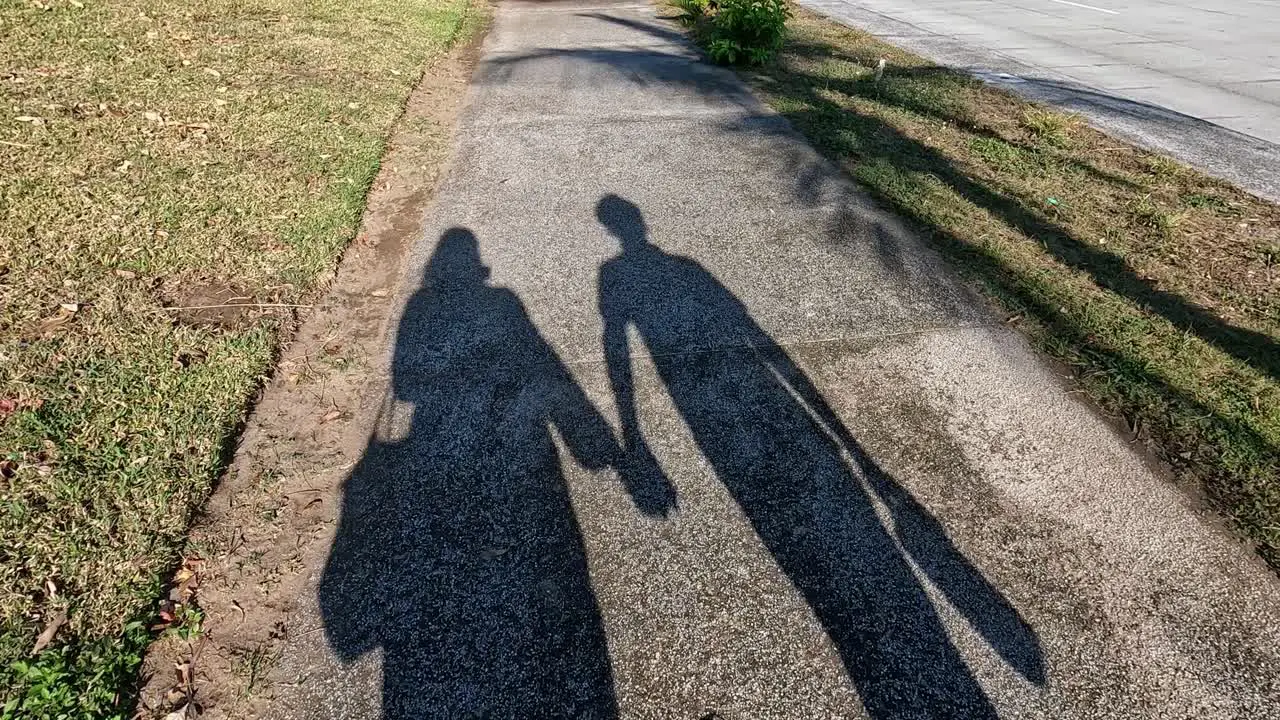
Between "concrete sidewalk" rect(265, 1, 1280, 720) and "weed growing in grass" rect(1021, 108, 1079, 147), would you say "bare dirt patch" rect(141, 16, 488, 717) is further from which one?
"weed growing in grass" rect(1021, 108, 1079, 147)

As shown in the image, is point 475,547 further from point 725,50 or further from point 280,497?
point 725,50

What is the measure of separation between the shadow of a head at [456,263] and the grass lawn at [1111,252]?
→ 3129 mm

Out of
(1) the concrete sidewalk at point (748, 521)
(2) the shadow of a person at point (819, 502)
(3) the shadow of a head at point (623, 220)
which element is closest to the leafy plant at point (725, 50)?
(3) the shadow of a head at point (623, 220)

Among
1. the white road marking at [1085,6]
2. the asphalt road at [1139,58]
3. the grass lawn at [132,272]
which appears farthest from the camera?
the white road marking at [1085,6]

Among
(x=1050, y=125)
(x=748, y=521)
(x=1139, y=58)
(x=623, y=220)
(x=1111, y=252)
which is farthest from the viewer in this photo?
(x=1139, y=58)

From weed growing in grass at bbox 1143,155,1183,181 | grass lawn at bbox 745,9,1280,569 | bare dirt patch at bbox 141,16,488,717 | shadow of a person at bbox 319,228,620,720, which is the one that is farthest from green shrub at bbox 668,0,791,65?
shadow of a person at bbox 319,228,620,720

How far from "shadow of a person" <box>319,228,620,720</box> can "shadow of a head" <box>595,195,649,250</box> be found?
145cm

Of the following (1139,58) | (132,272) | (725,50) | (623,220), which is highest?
(1139,58)

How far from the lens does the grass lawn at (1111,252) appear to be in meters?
→ 3.32

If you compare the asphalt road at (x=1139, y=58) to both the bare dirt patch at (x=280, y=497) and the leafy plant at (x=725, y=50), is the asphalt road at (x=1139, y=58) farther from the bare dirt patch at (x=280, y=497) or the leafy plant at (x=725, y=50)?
the bare dirt patch at (x=280, y=497)

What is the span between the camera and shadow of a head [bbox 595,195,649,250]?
17.1 ft

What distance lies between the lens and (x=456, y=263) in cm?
486

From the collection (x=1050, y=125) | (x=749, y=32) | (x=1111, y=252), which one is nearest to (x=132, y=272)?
(x=1111, y=252)

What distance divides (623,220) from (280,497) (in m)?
3.27
